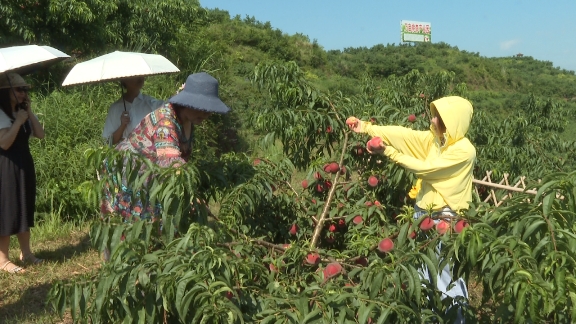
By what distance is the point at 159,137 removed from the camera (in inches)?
108

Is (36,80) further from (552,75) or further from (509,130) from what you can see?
(552,75)

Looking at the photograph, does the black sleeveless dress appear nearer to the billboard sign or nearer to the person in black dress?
the person in black dress

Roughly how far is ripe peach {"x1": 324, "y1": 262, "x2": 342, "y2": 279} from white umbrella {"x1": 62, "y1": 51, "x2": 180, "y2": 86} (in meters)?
2.06

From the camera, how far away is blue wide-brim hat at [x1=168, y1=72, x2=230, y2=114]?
274 cm

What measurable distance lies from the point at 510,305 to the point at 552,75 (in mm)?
33361

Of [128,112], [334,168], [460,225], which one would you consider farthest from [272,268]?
[128,112]

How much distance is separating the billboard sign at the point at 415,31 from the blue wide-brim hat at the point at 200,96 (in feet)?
95.1

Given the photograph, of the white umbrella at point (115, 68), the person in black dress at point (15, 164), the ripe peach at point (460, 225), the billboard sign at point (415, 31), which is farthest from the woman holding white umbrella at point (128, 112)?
the billboard sign at point (415, 31)

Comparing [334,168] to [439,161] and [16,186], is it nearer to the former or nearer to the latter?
[439,161]

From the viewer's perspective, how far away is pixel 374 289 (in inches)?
77.0

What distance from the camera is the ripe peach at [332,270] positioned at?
2433mm

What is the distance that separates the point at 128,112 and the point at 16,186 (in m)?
1.15

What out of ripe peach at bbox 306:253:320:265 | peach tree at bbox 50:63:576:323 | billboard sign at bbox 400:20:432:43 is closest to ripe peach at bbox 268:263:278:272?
peach tree at bbox 50:63:576:323

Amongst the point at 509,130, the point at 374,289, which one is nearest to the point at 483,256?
the point at 374,289
